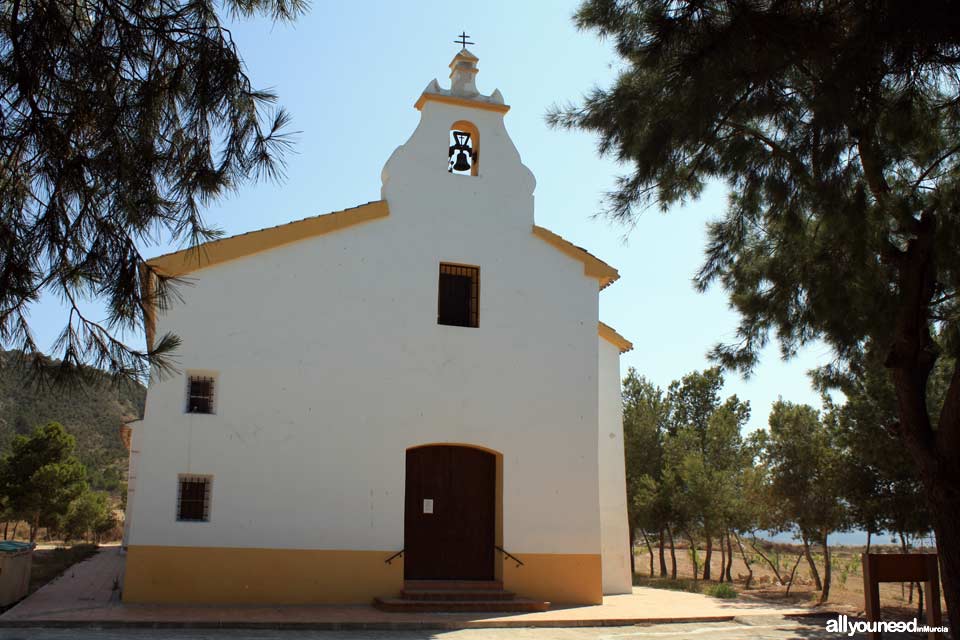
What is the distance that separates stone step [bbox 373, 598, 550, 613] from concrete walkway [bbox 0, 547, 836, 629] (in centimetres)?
19

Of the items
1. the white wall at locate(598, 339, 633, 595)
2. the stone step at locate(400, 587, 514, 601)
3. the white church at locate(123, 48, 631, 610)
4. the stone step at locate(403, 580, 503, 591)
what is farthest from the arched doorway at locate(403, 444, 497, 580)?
the white wall at locate(598, 339, 633, 595)

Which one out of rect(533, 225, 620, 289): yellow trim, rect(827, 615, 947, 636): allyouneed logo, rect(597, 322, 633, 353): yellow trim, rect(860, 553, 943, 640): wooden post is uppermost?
rect(533, 225, 620, 289): yellow trim

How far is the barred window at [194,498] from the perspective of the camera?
40.0 feet

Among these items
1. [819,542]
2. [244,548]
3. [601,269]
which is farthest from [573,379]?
[819,542]

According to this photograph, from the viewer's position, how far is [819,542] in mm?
17984

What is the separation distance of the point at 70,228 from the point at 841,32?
19.7 feet

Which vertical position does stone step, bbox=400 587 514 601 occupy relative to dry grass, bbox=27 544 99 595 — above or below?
above

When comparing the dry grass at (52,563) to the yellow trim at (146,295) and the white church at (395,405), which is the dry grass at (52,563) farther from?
the yellow trim at (146,295)

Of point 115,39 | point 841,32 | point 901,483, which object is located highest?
point 841,32

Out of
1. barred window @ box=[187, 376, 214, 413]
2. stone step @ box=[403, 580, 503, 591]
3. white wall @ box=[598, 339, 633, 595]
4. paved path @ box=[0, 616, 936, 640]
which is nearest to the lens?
paved path @ box=[0, 616, 936, 640]

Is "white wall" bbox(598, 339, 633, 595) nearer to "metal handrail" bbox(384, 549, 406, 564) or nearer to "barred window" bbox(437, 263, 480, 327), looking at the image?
"barred window" bbox(437, 263, 480, 327)

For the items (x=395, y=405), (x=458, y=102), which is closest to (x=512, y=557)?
(x=395, y=405)

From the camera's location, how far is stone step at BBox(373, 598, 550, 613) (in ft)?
39.6

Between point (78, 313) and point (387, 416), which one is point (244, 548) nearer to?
point (387, 416)
